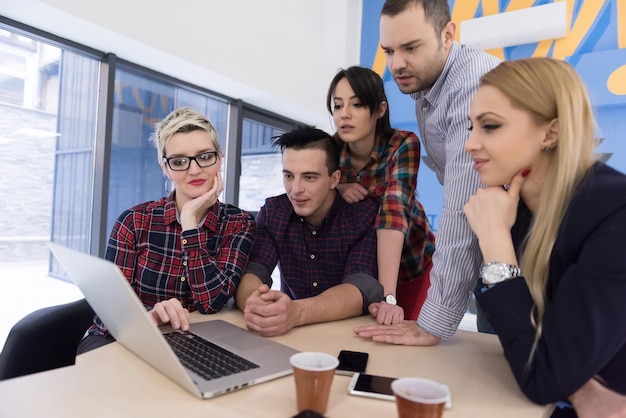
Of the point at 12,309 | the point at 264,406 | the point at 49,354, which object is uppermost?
the point at 264,406

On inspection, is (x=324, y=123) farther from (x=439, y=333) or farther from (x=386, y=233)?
(x=439, y=333)

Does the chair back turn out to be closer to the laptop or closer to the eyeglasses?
the laptop

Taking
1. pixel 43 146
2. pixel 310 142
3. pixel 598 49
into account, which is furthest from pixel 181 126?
pixel 598 49

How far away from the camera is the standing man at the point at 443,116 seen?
1.17 metres

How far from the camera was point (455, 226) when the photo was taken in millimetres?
1206

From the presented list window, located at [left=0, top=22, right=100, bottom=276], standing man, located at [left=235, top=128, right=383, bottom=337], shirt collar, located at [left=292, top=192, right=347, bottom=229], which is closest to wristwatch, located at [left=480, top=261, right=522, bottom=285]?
standing man, located at [left=235, top=128, right=383, bottom=337]

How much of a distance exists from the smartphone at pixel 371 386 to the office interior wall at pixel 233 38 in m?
2.23

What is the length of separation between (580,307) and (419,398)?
0.37 metres

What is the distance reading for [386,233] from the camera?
160 centimetres

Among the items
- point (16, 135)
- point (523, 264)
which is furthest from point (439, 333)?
point (16, 135)

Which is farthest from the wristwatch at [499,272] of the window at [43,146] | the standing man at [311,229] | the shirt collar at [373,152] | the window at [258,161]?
the window at [258,161]

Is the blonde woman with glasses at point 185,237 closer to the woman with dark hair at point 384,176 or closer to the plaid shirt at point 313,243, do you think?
→ the plaid shirt at point 313,243

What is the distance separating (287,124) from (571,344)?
388 cm

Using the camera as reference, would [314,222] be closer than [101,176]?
Yes
